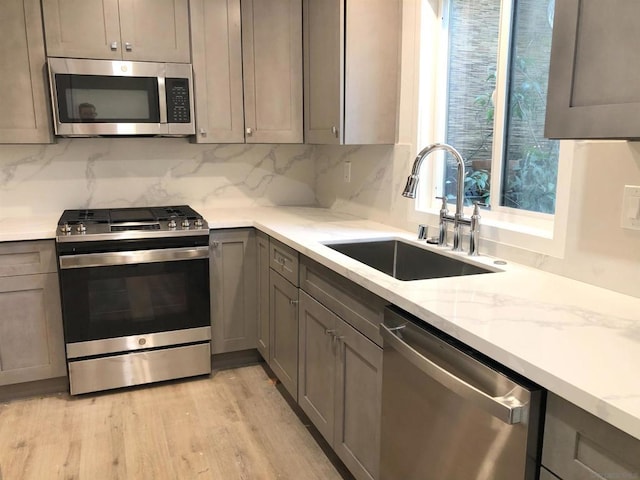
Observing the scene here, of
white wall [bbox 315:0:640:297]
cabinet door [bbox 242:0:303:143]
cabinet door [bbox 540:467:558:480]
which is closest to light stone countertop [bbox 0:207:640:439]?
white wall [bbox 315:0:640:297]

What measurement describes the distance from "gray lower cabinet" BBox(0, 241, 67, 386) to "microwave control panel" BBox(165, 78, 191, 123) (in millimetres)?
914

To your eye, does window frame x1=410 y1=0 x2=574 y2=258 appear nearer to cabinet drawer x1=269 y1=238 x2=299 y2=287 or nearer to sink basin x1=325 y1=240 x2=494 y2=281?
sink basin x1=325 y1=240 x2=494 y2=281

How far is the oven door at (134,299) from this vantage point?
8.64ft

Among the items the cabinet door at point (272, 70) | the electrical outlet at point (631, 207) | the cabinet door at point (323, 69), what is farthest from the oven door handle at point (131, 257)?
the electrical outlet at point (631, 207)

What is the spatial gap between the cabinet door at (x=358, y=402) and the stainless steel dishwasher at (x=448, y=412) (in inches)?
2.7

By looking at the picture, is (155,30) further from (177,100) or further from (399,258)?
(399,258)

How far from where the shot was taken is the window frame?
70.2 inches

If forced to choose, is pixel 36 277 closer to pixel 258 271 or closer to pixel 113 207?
pixel 113 207

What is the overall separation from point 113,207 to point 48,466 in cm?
153

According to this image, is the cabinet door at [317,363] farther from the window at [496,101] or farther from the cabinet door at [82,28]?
the cabinet door at [82,28]

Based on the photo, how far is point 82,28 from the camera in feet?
8.86

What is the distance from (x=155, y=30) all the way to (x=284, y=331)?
1.72m

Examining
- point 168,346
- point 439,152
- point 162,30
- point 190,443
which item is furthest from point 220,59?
point 190,443

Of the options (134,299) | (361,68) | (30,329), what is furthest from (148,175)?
(361,68)
